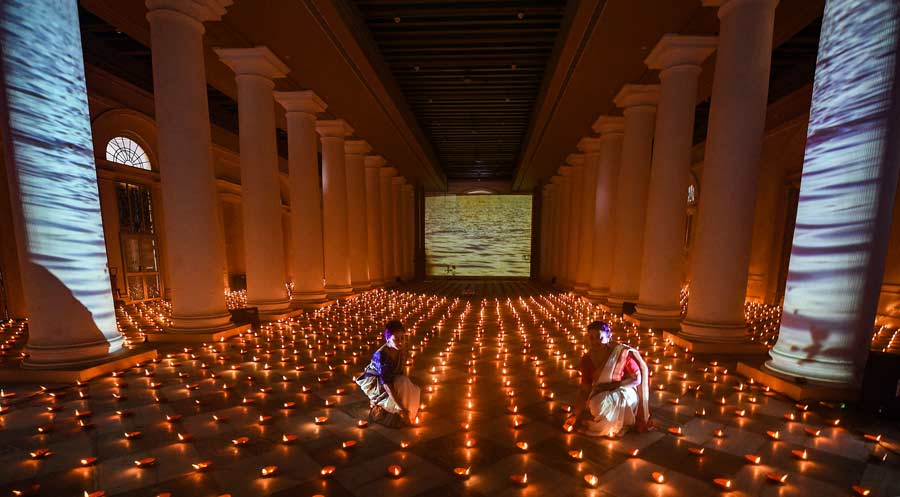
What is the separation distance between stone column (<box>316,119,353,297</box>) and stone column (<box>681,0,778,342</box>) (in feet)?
40.1

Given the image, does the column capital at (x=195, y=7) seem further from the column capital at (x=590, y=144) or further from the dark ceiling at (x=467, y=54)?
the column capital at (x=590, y=144)

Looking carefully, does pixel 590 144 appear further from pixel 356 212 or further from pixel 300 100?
pixel 300 100

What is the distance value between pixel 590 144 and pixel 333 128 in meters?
11.0

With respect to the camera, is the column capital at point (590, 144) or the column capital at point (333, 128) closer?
the column capital at point (333, 128)

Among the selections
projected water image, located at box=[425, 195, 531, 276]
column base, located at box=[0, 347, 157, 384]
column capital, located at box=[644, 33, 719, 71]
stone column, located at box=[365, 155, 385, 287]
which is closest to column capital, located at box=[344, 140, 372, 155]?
stone column, located at box=[365, 155, 385, 287]

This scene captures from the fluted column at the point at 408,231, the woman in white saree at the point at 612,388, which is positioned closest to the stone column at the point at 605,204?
the woman in white saree at the point at 612,388

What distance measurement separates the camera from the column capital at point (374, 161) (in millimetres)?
20609

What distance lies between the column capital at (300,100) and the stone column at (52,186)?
7.02 meters

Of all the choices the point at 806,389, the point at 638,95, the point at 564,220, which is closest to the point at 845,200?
the point at 806,389

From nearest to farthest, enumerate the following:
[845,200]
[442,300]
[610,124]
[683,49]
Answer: [845,200] < [683,49] < [610,124] < [442,300]

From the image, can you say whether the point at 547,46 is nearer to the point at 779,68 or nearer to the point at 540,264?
the point at 779,68

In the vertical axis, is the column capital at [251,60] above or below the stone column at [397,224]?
above

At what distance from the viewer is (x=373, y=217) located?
69.1ft

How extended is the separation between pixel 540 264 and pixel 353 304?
20534mm
